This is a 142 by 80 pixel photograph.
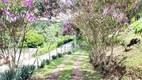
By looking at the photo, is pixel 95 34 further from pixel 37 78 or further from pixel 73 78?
pixel 37 78

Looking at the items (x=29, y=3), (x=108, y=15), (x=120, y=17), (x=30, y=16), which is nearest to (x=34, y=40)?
(x=108, y=15)

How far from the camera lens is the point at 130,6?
10727mm

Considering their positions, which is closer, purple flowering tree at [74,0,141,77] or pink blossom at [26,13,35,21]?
pink blossom at [26,13,35,21]

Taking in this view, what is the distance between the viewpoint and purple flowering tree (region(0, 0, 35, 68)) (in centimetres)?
966

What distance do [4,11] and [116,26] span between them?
471 cm

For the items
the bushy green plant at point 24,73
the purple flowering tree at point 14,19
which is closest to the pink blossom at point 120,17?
the purple flowering tree at point 14,19

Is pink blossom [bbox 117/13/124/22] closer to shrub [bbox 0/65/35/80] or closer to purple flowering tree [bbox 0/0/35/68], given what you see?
purple flowering tree [bbox 0/0/35/68]

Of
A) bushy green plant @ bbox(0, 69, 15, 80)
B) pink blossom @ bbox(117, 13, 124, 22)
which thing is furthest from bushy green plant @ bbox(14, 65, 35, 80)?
pink blossom @ bbox(117, 13, 124, 22)

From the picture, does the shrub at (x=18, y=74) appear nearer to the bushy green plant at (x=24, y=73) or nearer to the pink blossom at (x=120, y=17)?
the bushy green plant at (x=24, y=73)

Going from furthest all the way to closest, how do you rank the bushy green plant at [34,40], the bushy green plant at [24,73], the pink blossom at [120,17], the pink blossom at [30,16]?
the bushy green plant at [34,40]
the pink blossom at [120,17]
the pink blossom at [30,16]
the bushy green plant at [24,73]

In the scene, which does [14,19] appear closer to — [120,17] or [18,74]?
[18,74]

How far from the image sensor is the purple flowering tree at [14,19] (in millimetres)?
9659

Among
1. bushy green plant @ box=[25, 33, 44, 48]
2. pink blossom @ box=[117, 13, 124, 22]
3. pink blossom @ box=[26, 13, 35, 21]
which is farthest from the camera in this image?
bushy green plant @ box=[25, 33, 44, 48]

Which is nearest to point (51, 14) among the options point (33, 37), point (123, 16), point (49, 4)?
point (49, 4)
